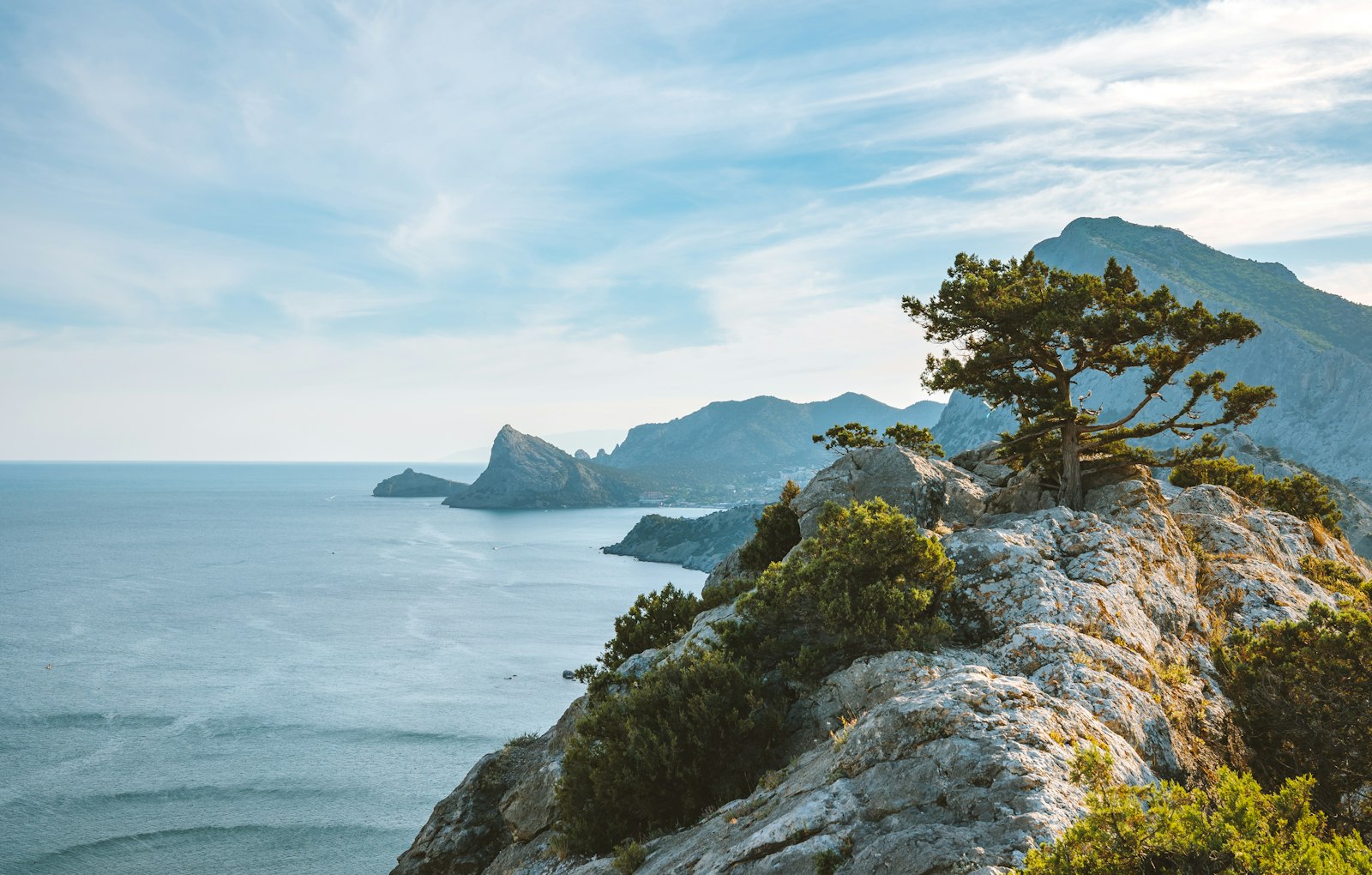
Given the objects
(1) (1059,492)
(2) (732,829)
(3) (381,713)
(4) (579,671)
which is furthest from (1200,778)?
(3) (381,713)

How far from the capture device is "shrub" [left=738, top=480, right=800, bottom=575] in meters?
28.7

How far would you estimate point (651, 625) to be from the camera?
25.2 m

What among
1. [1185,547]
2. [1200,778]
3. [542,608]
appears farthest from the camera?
[542,608]

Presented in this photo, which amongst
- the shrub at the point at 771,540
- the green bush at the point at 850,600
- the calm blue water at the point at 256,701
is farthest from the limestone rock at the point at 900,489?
the calm blue water at the point at 256,701

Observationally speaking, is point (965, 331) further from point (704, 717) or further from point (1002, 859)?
point (1002, 859)

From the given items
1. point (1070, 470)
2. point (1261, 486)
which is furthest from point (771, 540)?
point (1261, 486)

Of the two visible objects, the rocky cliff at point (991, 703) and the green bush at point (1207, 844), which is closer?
the green bush at point (1207, 844)

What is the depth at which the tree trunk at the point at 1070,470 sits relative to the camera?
2541cm

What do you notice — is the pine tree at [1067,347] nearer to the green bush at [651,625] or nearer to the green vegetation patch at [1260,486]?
the green vegetation patch at [1260,486]

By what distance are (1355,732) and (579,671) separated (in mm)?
19162

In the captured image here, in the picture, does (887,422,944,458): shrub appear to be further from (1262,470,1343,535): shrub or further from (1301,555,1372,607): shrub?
(1301,555,1372,607): shrub

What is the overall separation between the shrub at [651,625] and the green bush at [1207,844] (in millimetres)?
18186

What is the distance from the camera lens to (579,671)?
24484 mm

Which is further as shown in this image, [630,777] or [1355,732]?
[630,777]
